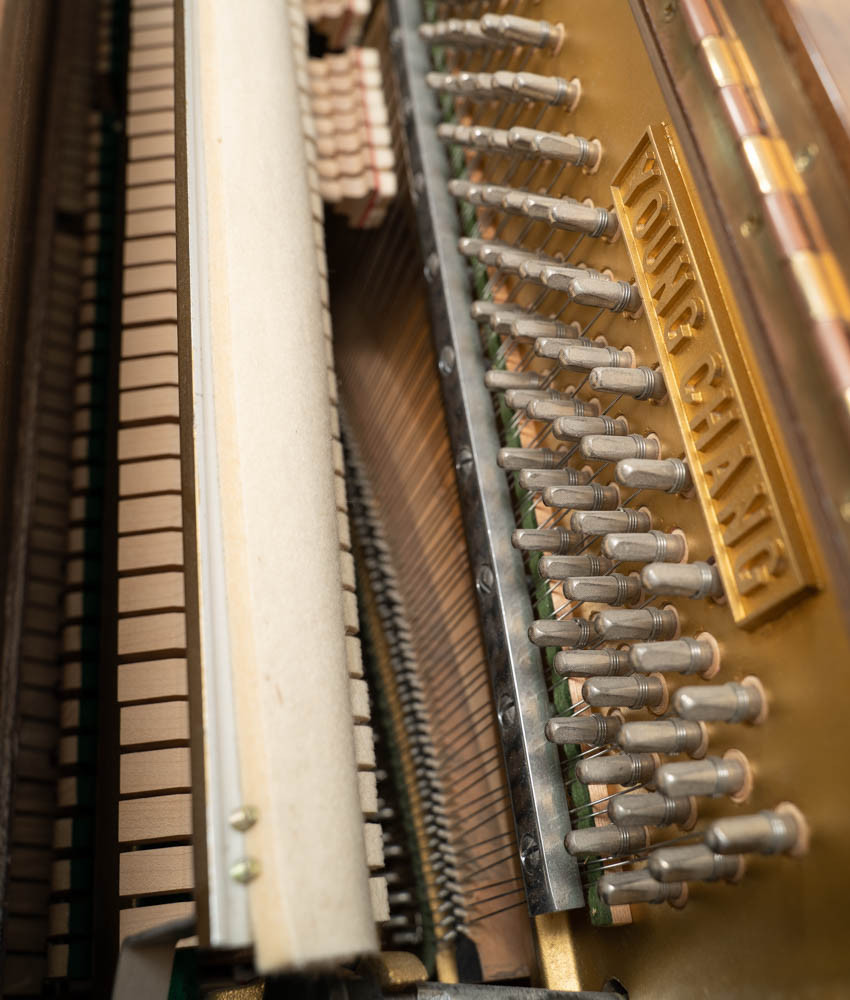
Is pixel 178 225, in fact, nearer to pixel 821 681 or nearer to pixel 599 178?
pixel 599 178

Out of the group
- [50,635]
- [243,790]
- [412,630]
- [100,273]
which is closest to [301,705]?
[243,790]

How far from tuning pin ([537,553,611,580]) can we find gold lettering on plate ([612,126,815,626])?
23 centimetres

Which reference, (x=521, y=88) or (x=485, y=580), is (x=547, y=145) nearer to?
(x=521, y=88)

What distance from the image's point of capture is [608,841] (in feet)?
4.48

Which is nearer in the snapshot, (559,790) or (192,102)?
(559,790)

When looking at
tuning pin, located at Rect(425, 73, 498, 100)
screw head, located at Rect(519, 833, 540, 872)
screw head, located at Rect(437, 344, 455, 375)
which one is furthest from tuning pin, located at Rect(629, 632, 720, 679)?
tuning pin, located at Rect(425, 73, 498, 100)

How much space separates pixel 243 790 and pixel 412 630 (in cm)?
107

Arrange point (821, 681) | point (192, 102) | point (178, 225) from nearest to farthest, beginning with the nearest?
point (821, 681), point (178, 225), point (192, 102)

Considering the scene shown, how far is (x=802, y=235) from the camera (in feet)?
3.88

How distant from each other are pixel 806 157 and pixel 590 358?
0.42 meters

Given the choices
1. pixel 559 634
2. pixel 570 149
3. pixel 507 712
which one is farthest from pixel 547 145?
pixel 507 712

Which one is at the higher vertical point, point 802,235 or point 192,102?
point 192,102

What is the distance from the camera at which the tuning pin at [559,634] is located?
146 cm

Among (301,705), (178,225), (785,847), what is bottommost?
(785,847)
